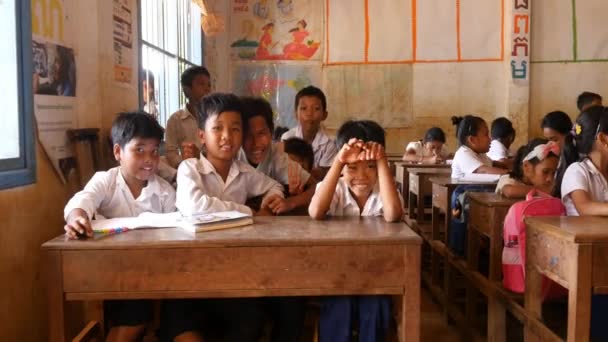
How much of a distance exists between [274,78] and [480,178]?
11.8ft

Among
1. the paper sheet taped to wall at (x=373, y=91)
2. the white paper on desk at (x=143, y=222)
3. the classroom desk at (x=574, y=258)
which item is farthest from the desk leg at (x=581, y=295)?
the paper sheet taped to wall at (x=373, y=91)

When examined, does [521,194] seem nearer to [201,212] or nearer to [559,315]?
[559,315]

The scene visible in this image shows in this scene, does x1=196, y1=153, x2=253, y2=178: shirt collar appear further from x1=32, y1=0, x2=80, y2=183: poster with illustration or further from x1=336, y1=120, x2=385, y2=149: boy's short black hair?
x1=32, y1=0, x2=80, y2=183: poster with illustration

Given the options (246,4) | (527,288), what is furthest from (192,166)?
(246,4)

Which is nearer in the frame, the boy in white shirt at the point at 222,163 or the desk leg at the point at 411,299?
the desk leg at the point at 411,299

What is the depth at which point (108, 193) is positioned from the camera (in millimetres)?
2039

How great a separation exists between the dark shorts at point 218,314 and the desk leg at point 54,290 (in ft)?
1.27

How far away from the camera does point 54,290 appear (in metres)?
1.58

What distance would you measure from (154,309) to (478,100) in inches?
225

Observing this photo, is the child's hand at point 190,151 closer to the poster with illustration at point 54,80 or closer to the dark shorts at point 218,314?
the poster with illustration at point 54,80

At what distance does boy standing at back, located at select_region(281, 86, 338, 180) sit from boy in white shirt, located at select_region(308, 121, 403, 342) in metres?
0.91

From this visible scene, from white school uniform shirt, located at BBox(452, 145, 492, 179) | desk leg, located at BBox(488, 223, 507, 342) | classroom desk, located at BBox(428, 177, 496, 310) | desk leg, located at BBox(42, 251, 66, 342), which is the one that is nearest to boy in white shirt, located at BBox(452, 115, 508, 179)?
white school uniform shirt, located at BBox(452, 145, 492, 179)

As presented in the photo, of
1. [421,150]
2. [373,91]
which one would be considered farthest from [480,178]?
[373,91]

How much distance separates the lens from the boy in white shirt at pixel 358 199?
5.88ft
